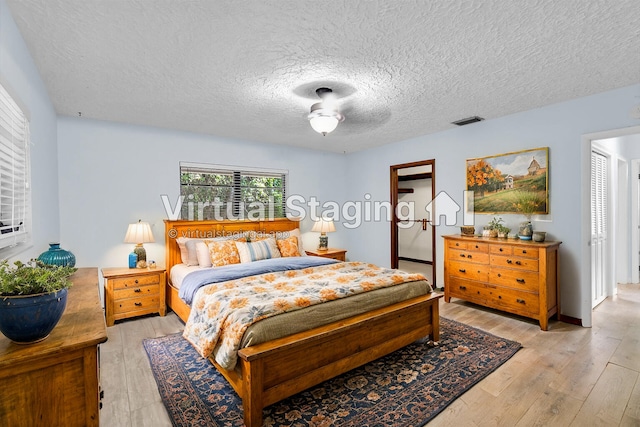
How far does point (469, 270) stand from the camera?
3988 mm

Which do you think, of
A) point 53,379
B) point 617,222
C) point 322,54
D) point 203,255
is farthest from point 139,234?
point 617,222

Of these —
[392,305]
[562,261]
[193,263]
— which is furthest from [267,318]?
[562,261]

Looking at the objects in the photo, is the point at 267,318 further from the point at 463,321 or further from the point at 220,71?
the point at 463,321

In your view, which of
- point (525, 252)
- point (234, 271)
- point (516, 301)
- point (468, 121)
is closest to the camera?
point (234, 271)

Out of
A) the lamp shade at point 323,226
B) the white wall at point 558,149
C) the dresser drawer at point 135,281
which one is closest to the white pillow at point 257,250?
the dresser drawer at point 135,281

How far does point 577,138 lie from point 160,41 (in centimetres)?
409

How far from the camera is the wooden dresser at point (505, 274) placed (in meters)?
3.33

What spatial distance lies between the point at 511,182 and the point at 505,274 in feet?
3.80

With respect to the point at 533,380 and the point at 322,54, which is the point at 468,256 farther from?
the point at 322,54

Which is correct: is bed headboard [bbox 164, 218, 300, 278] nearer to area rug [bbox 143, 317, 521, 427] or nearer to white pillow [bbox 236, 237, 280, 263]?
white pillow [bbox 236, 237, 280, 263]

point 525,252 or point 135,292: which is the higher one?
point 525,252

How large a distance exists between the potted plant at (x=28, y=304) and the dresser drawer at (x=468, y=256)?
4.00m

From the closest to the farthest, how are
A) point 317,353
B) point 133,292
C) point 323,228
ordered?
point 317,353
point 133,292
point 323,228

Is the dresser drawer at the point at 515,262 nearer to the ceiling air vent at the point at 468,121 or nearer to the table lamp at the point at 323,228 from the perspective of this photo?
the ceiling air vent at the point at 468,121
